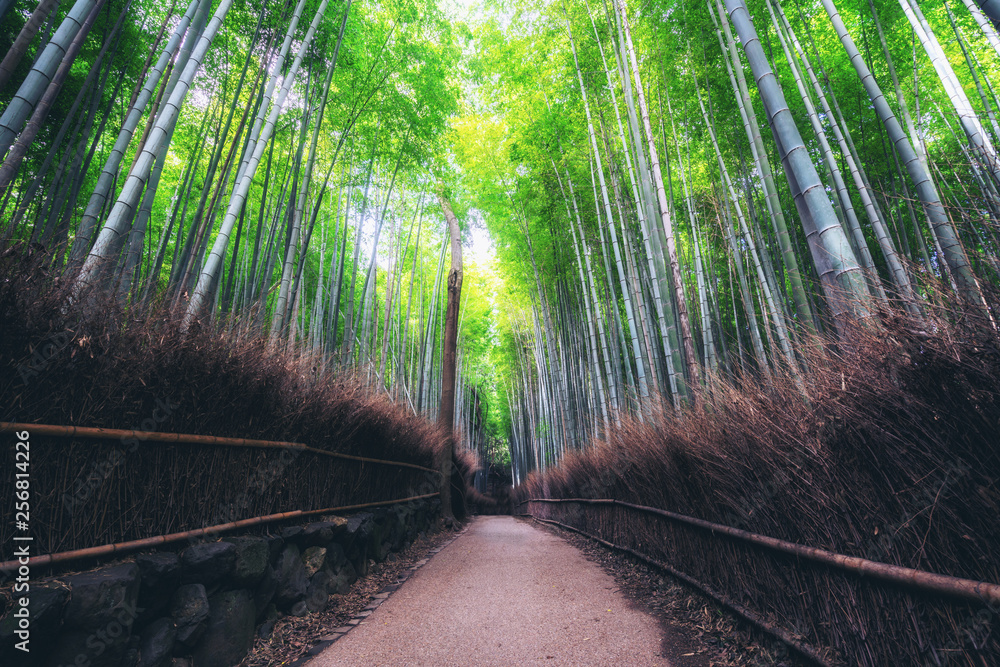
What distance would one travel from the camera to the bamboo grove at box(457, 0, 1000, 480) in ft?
7.62

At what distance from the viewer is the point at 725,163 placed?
514cm

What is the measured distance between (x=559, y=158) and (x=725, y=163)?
2181 millimetres

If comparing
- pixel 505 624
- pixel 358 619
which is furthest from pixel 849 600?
pixel 358 619

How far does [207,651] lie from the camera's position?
1604 mm

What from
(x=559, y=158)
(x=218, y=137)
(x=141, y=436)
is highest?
(x=559, y=158)

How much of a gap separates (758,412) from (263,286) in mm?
3854

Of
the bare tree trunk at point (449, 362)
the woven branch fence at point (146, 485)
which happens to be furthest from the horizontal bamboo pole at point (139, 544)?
the bare tree trunk at point (449, 362)

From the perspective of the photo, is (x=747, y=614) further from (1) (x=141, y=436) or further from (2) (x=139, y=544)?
(1) (x=141, y=436)

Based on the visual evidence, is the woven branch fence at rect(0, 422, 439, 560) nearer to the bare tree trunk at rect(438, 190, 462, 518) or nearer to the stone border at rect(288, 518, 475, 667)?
the stone border at rect(288, 518, 475, 667)

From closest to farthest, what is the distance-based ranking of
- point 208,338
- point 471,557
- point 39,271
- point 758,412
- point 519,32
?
point 39,271
point 758,412
point 208,338
point 471,557
point 519,32

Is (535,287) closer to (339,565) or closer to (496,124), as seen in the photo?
(496,124)

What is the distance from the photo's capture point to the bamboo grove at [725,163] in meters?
2.32

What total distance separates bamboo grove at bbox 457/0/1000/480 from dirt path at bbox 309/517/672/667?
1326 mm

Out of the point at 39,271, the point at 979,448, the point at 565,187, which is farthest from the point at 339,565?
the point at 565,187
